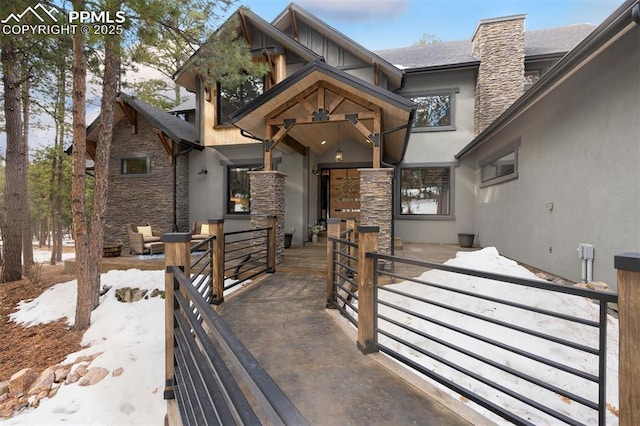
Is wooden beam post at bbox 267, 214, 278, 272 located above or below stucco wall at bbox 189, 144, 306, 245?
below

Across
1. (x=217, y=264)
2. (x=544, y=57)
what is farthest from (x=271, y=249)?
(x=544, y=57)

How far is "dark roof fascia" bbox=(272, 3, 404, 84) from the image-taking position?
8352 mm

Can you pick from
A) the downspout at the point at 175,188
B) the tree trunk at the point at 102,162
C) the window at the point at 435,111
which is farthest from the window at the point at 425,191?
the tree trunk at the point at 102,162

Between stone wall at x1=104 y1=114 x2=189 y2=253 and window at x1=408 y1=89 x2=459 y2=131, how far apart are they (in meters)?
7.79

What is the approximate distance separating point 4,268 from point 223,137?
632cm

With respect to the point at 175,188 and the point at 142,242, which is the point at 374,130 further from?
the point at 175,188

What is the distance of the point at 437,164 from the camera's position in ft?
31.8

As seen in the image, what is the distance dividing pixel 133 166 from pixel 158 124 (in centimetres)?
202

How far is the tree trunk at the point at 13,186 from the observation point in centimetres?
726

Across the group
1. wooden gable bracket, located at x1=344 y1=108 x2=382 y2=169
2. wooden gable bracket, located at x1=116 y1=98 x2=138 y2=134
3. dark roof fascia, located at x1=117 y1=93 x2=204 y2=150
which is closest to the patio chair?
dark roof fascia, located at x1=117 y1=93 x2=204 y2=150

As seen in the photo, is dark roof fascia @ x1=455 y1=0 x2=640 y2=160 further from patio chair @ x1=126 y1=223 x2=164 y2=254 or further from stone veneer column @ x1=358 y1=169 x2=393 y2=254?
patio chair @ x1=126 y1=223 x2=164 y2=254

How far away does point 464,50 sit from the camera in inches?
426

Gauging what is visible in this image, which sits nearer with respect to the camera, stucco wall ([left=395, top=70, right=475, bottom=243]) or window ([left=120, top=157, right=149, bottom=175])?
stucco wall ([left=395, top=70, right=475, bottom=243])

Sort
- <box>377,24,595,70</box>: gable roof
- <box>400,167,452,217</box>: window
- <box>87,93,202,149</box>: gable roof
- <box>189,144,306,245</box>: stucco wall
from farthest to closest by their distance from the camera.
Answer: <box>400,167,452,217</box>: window
<box>377,24,595,70</box>: gable roof
<box>189,144,306,245</box>: stucco wall
<box>87,93,202,149</box>: gable roof
